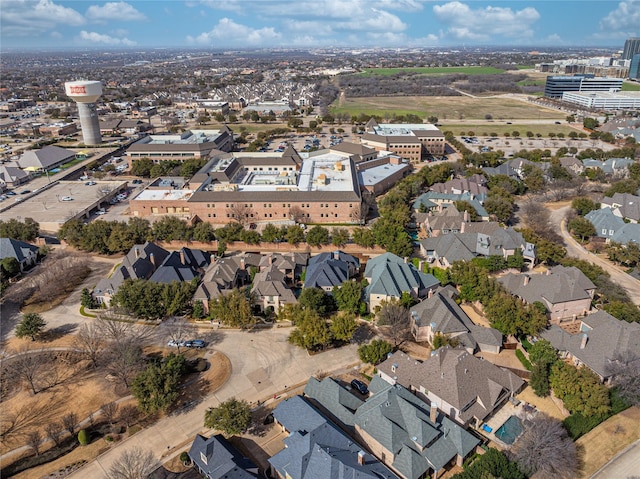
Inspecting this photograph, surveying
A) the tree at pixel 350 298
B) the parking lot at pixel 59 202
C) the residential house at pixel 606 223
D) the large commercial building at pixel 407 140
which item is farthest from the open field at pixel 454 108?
the tree at pixel 350 298

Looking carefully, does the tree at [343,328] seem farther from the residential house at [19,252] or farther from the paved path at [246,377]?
the residential house at [19,252]

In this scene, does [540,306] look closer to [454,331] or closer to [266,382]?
[454,331]

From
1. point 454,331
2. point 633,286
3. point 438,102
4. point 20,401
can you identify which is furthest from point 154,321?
point 438,102

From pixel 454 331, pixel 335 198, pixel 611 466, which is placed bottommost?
pixel 611 466

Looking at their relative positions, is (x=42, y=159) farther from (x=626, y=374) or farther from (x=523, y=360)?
(x=626, y=374)

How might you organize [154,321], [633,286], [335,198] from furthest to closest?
[335,198]
[633,286]
[154,321]

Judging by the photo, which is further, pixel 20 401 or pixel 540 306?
pixel 540 306
